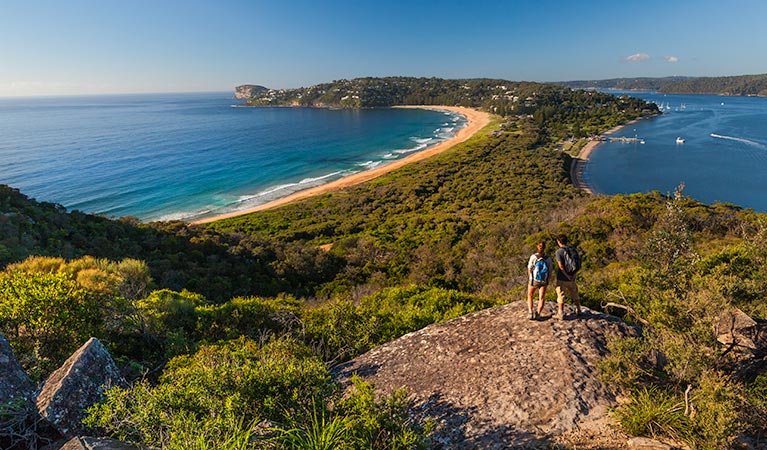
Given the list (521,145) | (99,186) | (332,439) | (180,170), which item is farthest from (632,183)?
(99,186)

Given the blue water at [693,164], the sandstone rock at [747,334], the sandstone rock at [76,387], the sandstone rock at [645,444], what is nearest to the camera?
the sandstone rock at [645,444]

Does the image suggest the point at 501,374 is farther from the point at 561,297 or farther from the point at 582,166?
the point at 582,166

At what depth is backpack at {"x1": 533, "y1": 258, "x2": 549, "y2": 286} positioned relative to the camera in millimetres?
6969

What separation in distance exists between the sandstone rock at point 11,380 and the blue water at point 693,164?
55929mm

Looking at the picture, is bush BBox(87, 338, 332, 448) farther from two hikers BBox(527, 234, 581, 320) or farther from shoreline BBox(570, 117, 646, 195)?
shoreline BBox(570, 117, 646, 195)

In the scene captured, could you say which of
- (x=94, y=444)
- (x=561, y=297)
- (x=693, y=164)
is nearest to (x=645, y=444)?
(x=561, y=297)

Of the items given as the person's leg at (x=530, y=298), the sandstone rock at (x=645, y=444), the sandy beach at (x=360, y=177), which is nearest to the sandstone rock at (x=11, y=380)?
the sandstone rock at (x=645, y=444)

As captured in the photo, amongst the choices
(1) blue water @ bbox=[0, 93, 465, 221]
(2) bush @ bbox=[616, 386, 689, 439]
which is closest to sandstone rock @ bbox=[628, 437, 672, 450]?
(2) bush @ bbox=[616, 386, 689, 439]

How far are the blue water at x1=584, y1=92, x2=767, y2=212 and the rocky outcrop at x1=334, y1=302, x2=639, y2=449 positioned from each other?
49814 millimetres

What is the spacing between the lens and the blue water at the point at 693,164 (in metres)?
49.4

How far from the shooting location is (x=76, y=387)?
4.80 m

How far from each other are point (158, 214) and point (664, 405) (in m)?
49.4

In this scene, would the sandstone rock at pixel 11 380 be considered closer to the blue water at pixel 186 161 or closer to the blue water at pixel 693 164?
the blue water at pixel 186 161

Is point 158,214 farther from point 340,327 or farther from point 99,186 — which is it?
point 340,327
